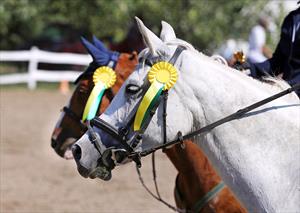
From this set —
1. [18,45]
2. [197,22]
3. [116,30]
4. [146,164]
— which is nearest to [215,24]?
[197,22]

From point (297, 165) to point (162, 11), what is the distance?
18272 mm

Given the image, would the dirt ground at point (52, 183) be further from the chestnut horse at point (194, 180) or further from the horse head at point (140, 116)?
the horse head at point (140, 116)

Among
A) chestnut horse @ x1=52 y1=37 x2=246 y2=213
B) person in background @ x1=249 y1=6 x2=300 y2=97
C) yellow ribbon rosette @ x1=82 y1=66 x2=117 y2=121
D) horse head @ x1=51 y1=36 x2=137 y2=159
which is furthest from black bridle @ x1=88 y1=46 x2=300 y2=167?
horse head @ x1=51 y1=36 x2=137 y2=159

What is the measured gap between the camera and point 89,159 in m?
3.77

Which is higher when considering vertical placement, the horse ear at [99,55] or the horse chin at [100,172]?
the horse ear at [99,55]

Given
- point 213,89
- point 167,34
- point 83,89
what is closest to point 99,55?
point 83,89

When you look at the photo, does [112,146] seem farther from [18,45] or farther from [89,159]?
[18,45]

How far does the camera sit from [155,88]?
3.65 meters

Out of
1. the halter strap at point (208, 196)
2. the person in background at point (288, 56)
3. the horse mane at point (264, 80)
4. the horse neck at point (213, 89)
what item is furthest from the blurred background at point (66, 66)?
the halter strap at point (208, 196)

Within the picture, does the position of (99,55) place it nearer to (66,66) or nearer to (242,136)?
(242,136)

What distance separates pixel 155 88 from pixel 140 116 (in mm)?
160

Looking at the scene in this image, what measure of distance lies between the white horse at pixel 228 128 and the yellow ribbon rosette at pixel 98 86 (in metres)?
1.67

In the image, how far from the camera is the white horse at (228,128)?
3643mm

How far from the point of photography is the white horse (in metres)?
3.64
